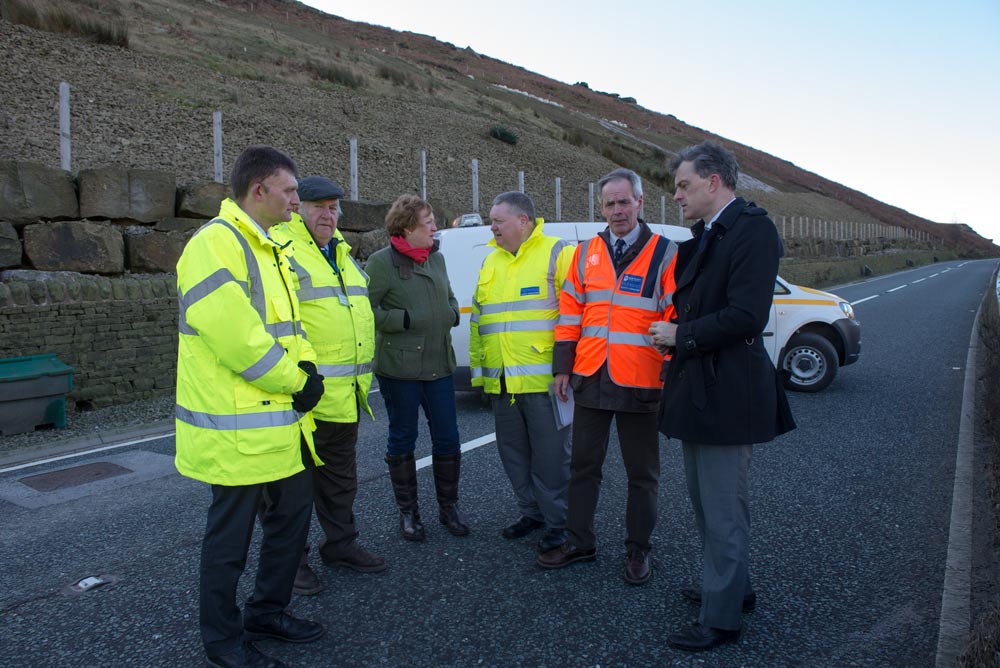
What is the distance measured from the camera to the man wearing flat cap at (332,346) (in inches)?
142

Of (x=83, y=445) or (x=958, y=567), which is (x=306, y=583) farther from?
(x=83, y=445)

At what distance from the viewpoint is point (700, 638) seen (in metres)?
3.01

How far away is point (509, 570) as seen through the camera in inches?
151

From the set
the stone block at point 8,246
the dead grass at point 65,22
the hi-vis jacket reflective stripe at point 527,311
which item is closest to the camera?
the hi-vis jacket reflective stripe at point 527,311

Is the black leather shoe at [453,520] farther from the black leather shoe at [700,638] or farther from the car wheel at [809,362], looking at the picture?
the car wheel at [809,362]

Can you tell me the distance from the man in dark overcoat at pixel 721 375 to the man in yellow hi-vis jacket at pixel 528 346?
41.8 inches

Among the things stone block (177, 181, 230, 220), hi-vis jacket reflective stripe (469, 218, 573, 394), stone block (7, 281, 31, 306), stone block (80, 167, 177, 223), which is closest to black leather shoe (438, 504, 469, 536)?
hi-vis jacket reflective stripe (469, 218, 573, 394)

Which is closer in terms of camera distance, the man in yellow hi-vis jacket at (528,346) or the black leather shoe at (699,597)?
the black leather shoe at (699,597)

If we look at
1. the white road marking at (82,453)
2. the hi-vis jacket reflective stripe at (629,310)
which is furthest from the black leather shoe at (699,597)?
the white road marking at (82,453)

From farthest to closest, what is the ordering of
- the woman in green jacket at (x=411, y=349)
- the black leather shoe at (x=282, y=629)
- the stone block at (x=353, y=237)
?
the stone block at (x=353, y=237)
the woman in green jacket at (x=411, y=349)
the black leather shoe at (x=282, y=629)

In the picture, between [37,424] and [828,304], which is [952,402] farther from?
[37,424]

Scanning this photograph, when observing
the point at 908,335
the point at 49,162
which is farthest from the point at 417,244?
the point at 908,335

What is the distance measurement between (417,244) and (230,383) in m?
1.77

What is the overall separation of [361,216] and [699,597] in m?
11.9
